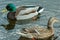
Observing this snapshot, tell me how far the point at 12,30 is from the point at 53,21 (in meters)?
1.49

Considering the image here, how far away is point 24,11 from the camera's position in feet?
38.6

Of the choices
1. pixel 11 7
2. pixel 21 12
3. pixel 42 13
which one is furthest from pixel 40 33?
pixel 11 7

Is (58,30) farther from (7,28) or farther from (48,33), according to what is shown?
(7,28)

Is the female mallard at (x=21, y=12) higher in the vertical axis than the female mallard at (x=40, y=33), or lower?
lower

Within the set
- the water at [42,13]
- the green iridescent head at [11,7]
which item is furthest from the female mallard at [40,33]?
the green iridescent head at [11,7]

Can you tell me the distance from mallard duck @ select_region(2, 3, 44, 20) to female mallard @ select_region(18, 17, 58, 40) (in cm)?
218

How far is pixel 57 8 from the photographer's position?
11.9 metres

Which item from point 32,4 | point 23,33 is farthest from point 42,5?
point 23,33

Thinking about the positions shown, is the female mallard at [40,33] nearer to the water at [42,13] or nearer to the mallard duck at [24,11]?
the water at [42,13]

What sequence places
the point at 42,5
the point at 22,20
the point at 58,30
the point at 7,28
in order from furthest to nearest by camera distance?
the point at 42,5, the point at 22,20, the point at 7,28, the point at 58,30

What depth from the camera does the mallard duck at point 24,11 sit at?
1169cm

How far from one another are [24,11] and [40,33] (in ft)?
9.03

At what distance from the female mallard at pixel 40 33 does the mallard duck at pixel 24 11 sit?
2185mm

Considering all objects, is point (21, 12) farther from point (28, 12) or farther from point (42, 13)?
point (42, 13)
